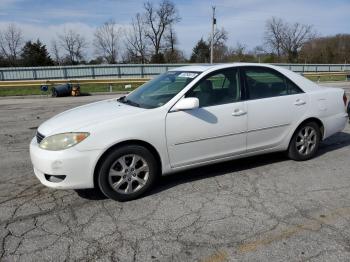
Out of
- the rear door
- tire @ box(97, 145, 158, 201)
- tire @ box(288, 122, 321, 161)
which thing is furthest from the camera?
tire @ box(288, 122, 321, 161)

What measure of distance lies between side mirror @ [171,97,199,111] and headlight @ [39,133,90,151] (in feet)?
3.64

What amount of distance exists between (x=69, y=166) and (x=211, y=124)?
5.81 feet

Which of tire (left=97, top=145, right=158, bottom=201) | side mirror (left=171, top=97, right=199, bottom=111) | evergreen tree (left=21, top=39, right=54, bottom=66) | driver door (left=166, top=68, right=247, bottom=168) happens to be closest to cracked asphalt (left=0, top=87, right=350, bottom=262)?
tire (left=97, top=145, right=158, bottom=201)

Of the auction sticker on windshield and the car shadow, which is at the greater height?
the auction sticker on windshield

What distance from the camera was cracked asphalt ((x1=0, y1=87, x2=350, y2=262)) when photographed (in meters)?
2.93

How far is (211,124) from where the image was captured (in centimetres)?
429

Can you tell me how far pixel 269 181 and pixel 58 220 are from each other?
263 centimetres

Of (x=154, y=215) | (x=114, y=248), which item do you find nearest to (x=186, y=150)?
(x=154, y=215)

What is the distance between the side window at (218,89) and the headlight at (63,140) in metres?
1.43

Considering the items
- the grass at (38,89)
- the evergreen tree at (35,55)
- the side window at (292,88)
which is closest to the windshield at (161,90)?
the side window at (292,88)

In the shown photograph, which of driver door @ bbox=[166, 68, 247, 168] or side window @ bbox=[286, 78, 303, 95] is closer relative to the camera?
driver door @ bbox=[166, 68, 247, 168]

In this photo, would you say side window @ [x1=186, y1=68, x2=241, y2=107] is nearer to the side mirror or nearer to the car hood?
the side mirror

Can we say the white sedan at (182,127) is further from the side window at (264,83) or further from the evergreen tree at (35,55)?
the evergreen tree at (35,55)

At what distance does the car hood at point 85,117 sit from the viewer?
3834 millimetres
